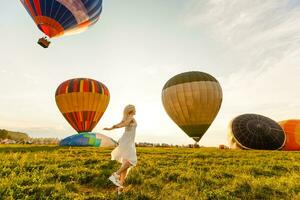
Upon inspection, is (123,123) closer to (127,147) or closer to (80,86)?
(127,147)

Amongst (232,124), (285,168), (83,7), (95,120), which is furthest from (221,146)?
(285,168)

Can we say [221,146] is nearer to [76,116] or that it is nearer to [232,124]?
[232,124]

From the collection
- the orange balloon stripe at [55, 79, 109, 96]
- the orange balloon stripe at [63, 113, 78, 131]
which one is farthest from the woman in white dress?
the orange balloon stripe at [63, 113, 78, 131]

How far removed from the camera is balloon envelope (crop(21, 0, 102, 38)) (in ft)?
96.4

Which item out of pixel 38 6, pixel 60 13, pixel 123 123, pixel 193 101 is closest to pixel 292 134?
pixel 193 101

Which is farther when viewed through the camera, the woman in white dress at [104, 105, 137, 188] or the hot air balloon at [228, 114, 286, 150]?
the hot air balloon at [228, 114, 286, 150]

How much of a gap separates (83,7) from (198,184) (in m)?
27.8

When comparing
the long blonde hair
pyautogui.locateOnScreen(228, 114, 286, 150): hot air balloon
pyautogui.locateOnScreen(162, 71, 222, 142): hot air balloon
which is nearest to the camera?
the long blonde hair

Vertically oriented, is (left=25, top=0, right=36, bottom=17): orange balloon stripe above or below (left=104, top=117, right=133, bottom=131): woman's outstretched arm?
above

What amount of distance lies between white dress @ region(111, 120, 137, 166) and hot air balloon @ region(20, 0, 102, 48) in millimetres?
26197

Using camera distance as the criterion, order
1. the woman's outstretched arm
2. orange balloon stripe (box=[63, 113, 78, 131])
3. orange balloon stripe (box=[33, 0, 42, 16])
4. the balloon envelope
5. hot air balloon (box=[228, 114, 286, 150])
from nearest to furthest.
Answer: the woman's outstretched arm, orange balloon stripe (box=[33, 0, 42, 16]), the balloon envelope, hot air balloon (box=[228, 114, 286, 150]), orange balloon stripe (box=[63, 113, 78, 131])

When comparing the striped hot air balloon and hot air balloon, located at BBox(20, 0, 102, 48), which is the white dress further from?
the striped hot air balloon

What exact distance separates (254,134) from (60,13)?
3044cm

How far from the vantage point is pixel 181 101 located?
4094cm
